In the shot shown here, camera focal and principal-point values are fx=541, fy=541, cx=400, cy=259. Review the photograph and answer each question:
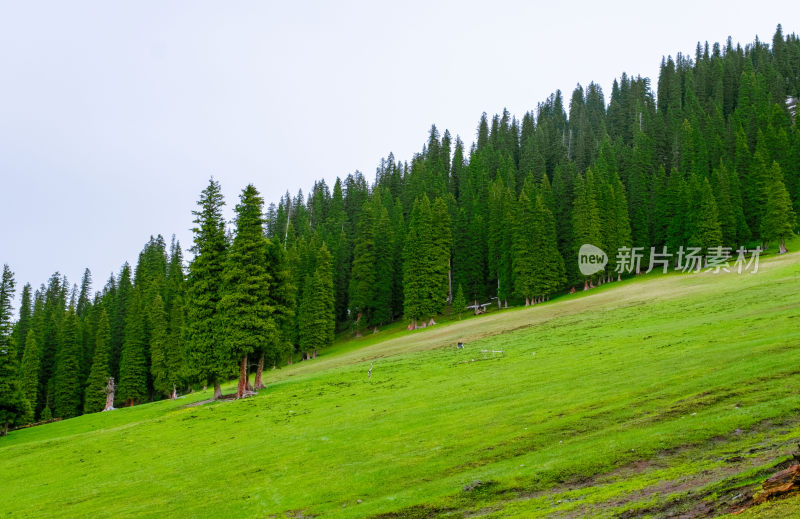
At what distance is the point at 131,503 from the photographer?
796 inches

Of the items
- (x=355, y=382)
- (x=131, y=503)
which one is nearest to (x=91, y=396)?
(x=355, y=382)

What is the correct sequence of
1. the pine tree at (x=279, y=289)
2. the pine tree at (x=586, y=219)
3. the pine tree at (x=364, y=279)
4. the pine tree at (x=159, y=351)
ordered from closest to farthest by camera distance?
the pine tree at (x=279, y=289) < the pine tree at (x=159, y=351) < the pine tree at (x=586, y=219) < the pine tree at (x=364, y=279)

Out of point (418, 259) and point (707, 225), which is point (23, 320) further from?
point (707, 225)

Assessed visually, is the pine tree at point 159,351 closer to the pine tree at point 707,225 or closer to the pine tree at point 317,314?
the pine tree at point 317,314

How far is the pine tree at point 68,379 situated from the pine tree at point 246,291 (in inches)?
1836

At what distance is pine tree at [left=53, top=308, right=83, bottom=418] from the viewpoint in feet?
251

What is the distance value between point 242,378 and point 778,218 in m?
72.3

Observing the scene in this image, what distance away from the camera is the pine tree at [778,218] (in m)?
73.2

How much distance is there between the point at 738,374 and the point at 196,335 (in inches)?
1559

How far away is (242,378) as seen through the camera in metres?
43.9

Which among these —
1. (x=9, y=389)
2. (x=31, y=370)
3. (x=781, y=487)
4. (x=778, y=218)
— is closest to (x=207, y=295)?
(x=9, y=389)

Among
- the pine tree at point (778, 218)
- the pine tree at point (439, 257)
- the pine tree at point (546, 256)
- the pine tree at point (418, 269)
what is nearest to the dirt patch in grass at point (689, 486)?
the pine tree at point (439, 257)

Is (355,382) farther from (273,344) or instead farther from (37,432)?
(37,432)

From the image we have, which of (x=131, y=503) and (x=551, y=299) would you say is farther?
(x=551, y=299)
